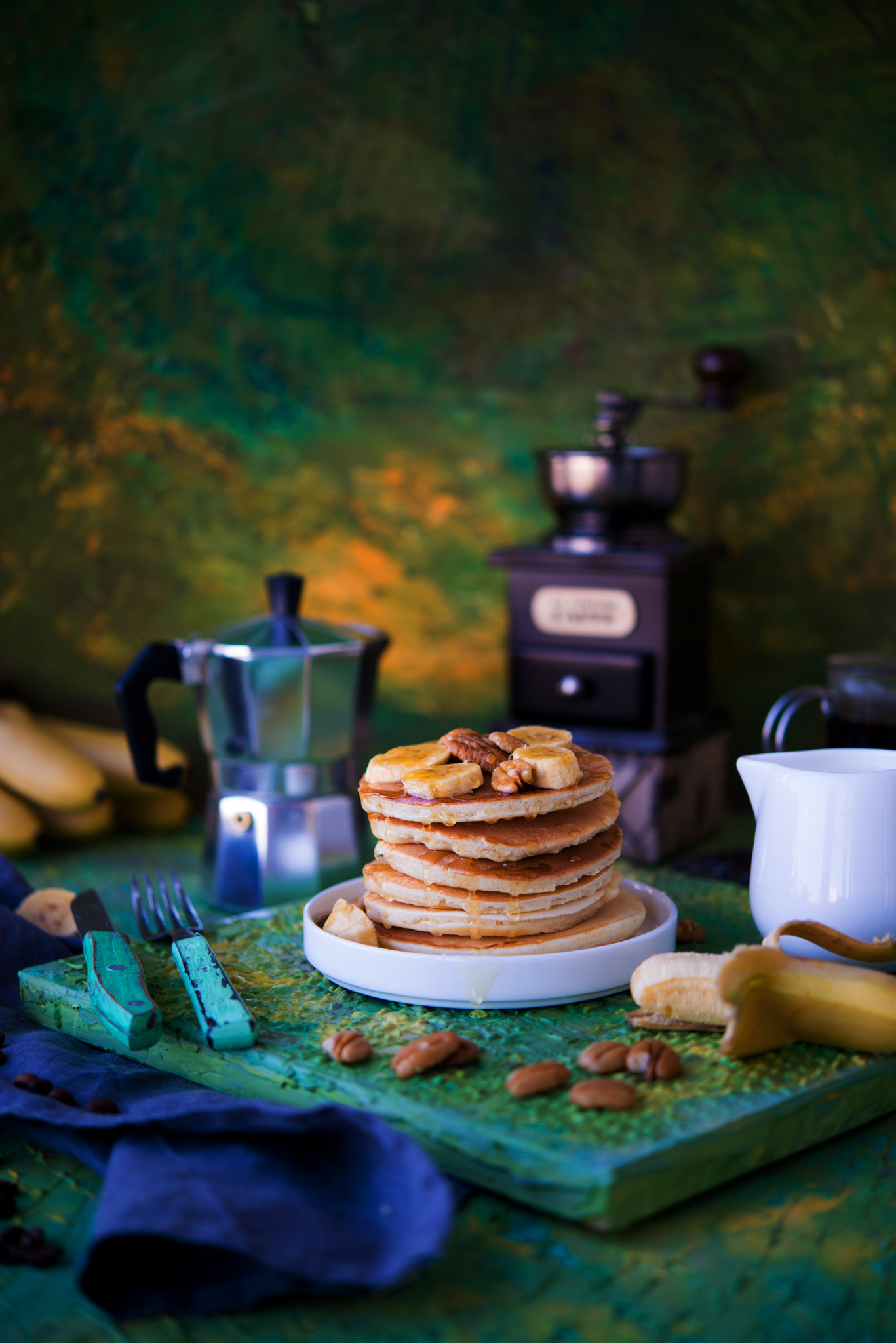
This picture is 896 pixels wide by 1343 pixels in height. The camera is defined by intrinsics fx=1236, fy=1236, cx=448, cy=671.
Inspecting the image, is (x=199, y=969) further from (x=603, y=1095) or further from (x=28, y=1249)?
(x=603, y=1095)

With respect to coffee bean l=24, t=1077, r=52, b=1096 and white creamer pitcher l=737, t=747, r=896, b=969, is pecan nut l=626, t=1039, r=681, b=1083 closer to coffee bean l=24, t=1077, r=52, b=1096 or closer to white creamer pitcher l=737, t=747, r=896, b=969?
white creamer pitcher l=737, t=747, r=896, b=969

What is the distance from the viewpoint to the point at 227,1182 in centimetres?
89

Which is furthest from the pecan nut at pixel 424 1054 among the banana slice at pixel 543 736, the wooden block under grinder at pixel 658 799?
the wooden block under grinder at pixel 658 799

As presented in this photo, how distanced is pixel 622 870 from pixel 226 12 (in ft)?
5.61

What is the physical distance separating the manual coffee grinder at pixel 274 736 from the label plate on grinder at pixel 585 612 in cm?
33

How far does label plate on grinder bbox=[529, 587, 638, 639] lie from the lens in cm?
183

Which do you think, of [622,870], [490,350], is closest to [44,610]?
[490,350]

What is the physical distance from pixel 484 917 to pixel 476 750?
17 centimetres

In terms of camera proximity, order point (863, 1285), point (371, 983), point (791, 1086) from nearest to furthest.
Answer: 1. point (863, 1285)
2. point (791, 1086)
3. point (371, 983)

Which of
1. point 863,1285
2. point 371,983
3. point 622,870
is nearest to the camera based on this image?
point 863,1285

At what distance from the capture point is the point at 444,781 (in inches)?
43.6

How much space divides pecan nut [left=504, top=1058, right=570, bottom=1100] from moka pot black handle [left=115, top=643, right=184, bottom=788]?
0.78 metres

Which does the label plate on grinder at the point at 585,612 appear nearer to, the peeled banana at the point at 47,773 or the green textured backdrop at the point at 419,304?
the green textured backdrop at the point at 419,304

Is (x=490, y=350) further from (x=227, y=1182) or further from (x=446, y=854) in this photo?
(x=227, y=1182)
